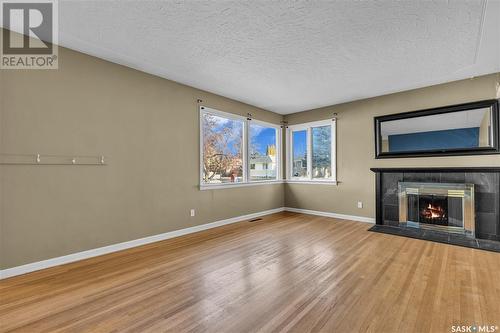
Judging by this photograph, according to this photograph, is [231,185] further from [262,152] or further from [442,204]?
[442,204]

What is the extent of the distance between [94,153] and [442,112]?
5600mm

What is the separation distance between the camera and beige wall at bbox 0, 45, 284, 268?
2.60m

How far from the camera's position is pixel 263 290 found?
2.21 meters

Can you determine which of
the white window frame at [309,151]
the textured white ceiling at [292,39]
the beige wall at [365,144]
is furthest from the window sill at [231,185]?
the textured white ceiling at [292,39]

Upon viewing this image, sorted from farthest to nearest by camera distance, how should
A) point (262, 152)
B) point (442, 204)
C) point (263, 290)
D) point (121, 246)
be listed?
point (262, 152), point (442, 204), point (121, 246), point (263, 290)

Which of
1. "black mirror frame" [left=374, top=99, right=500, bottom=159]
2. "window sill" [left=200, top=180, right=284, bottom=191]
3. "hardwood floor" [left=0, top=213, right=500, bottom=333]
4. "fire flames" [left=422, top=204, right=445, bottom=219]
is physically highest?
"black mirror frame" [left=374, top=99, right=500, bottom=159]

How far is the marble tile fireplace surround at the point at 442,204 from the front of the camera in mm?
3646

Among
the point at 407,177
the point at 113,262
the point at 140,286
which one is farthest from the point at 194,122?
the point at 407,177

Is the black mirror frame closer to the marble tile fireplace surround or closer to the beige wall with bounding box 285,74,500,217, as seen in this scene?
the beige wall with bounding box 285,74,500,217

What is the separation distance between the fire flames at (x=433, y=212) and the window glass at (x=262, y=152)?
3252 millimetres

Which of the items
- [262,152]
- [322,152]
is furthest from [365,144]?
[262,152]

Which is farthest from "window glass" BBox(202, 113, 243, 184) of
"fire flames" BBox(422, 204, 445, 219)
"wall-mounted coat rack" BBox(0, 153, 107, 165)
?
"fire flames" BBox(422, 204, 445, 219)

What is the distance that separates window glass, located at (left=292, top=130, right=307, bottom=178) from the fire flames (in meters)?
2.60

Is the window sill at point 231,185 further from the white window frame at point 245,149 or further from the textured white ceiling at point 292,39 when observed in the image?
the textured white ceiling at point 292,39
